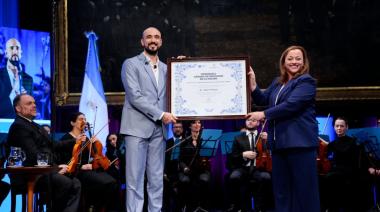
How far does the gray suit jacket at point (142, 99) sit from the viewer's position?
489cm

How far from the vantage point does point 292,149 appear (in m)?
4.33

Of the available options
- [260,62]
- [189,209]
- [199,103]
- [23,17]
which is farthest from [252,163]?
[23,17]

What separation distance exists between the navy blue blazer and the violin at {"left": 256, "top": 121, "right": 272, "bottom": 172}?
128 inches

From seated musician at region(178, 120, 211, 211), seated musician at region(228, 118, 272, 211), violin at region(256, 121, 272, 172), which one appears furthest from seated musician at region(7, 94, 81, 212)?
violin at region(256, 121, 272, 172)

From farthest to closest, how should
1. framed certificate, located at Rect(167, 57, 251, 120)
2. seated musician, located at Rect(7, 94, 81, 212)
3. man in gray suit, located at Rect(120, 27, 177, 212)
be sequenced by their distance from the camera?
seated musician, located at Rect(7, 94, 81, 212), framed certificate, located at Rect(167, 57, 251, 120), man in gray suit, located at Rect(120, 27, 177, 212)

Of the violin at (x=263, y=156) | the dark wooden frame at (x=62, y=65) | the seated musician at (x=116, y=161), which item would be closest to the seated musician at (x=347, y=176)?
the violin at (x=263, y=156)

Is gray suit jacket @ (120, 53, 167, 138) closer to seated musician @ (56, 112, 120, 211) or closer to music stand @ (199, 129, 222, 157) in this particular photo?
seated musician @ (56, 112, 120, 211)

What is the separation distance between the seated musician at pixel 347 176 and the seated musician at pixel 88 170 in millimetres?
3051

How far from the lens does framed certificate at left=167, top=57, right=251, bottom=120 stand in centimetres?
504

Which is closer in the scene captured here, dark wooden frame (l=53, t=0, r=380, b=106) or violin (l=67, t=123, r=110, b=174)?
violin (l=67, t=123, r=110, b=174)

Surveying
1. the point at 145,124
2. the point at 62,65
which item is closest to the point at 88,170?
the point at 145,124

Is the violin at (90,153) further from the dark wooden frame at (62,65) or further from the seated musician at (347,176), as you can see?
the seated musician at (347,176)

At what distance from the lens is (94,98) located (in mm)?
9148

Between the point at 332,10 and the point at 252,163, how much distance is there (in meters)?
3.44
